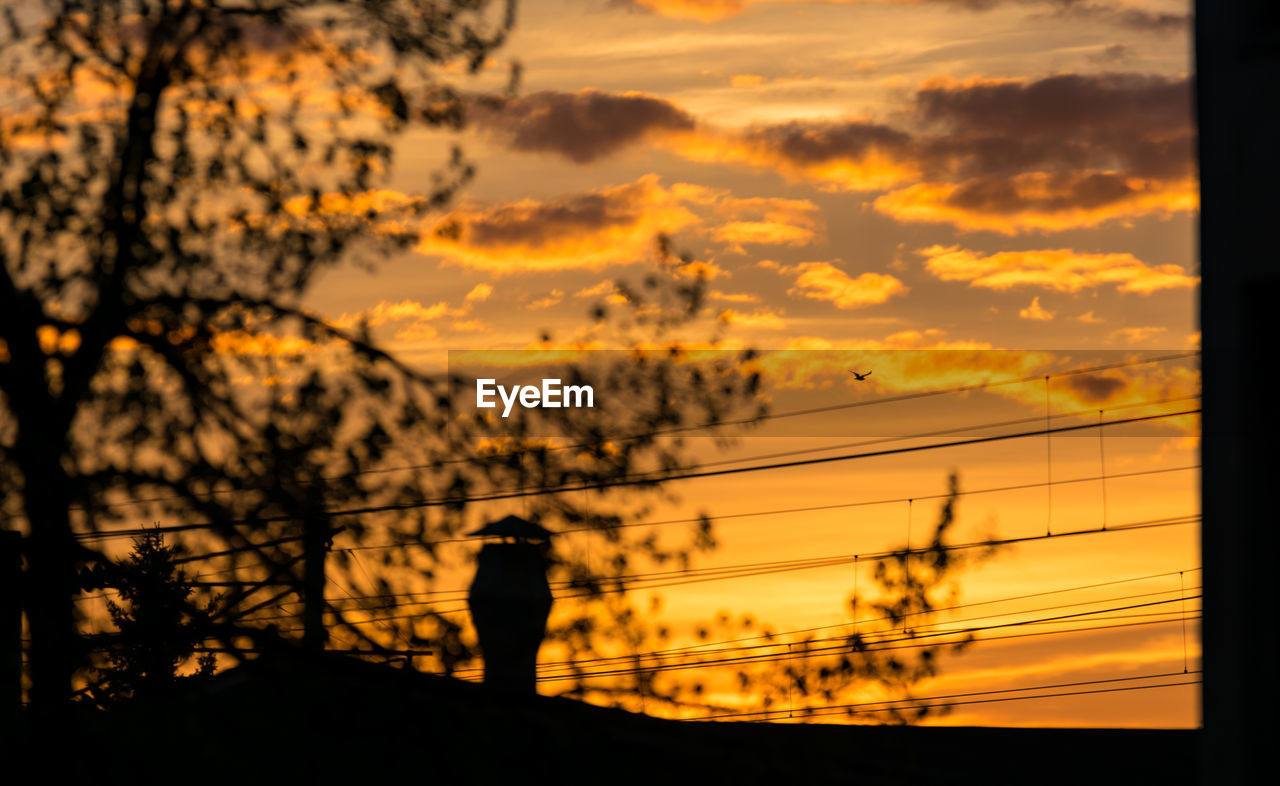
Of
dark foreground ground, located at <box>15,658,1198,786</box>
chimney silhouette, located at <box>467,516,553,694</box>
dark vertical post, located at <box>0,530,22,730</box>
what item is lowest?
dark foreground ground, located at <box>15,658,1198,786</box>

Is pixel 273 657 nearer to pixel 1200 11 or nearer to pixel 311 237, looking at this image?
pixel 311 237

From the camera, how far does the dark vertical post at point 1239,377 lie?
7047mm

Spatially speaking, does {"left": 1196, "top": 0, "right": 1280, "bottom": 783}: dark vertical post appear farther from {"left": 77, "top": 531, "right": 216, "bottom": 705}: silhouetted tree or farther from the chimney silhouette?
the chimney silhouette

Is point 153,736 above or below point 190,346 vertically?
below

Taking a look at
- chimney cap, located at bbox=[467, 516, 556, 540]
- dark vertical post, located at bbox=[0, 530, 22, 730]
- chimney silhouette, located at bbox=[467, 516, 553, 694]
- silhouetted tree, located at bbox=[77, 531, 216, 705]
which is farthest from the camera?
chimney silhouette, located at bbox=[467, 516, 553, 694]

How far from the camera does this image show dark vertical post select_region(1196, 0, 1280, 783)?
7047mm

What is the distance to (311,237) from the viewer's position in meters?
9.91

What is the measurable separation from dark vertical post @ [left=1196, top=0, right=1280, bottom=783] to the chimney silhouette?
6834mm

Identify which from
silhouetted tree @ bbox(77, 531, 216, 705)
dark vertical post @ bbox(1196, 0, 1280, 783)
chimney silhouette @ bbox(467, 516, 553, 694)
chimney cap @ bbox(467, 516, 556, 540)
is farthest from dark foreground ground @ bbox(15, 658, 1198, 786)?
chimney silhouette @ bbox(467, 516, 553, 694)

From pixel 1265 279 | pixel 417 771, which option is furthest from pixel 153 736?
pixel 1265 279

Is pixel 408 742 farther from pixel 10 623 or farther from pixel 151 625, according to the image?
pixel 10 623

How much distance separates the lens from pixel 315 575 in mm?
9148

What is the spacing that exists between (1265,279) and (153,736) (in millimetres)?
6787

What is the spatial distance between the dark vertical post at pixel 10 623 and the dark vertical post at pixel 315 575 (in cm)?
181
